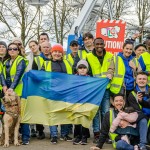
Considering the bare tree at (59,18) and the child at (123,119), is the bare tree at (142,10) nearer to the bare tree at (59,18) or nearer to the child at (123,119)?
the bare tree at (59,18)

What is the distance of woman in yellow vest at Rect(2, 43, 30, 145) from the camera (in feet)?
25.1

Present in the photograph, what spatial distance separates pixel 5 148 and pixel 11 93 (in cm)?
98

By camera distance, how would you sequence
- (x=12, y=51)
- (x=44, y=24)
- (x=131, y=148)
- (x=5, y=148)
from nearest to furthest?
(x=131, y=148), (x=5, y=148), (x=12, y=51), (x=44, y=24)

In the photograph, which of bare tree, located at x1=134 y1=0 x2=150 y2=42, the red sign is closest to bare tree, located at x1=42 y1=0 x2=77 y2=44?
bare tree, located at x1=134 y1=0 x2=150 y2=42

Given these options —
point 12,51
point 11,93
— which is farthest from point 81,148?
point 12,51

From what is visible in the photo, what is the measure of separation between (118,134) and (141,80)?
1015mm

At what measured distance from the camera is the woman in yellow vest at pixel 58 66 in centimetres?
775

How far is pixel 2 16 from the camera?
30.0 meters

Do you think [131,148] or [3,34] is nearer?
[131,148]

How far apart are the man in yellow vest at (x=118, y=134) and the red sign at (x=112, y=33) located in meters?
7.02

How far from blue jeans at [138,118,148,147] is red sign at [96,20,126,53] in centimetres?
727

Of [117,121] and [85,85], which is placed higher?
[85,85]

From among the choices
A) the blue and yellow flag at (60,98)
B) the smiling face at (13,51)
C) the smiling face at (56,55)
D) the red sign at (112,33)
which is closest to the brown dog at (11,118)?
the blue and yellow flag at (60,98)

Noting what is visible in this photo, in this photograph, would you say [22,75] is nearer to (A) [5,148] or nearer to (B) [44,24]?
(A) [5,148]
